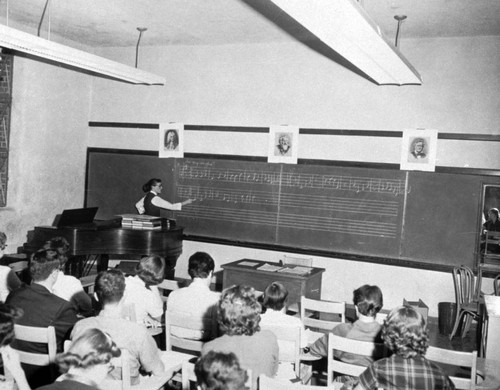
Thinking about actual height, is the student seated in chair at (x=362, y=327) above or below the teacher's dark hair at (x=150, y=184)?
below

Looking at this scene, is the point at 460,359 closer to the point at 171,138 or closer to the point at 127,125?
the point at 171,138

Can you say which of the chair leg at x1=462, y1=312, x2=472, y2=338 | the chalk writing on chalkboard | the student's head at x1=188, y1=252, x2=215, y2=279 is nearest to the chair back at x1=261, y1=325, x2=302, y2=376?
the student's head at x1=188, y1=252, x2=215, y2=279

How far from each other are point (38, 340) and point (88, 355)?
839 millimetres

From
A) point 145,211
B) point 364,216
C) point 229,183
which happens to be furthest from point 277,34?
point 145,211

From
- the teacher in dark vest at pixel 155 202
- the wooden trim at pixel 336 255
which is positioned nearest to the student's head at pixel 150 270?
the wooden trim at pixel 336 255

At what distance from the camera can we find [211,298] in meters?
3.37

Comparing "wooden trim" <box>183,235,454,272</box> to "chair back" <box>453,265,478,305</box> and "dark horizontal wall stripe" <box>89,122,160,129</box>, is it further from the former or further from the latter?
"dark horizontal wall stripe" <box>89,122,160,129</box>

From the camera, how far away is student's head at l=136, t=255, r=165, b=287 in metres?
3.55

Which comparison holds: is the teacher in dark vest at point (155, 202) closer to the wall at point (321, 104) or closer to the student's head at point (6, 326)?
the wall at point (321, 104)

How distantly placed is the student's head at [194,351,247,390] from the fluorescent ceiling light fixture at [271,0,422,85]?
2221 mm

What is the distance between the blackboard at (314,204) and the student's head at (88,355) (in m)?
4.49

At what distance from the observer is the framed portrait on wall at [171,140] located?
699cm

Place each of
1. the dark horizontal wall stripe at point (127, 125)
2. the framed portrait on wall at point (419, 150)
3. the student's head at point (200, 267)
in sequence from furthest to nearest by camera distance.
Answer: the dark horizontal wall stripe at point (127, 125) < the framed portrait on wall at point (419, 150) < the student's head at point (200, 267)

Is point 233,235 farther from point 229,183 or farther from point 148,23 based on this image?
point 148,23
